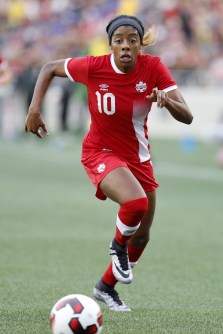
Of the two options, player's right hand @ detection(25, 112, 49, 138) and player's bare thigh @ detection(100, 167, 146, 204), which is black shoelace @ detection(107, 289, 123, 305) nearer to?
player's bare thigh @ detection(100, 167, 146, 204)

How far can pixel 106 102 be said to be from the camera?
295 inches

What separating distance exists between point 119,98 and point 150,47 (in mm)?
20531

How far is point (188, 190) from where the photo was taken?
17281 millimetres

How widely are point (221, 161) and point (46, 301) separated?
14.1m

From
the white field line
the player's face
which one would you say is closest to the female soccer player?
the player's face

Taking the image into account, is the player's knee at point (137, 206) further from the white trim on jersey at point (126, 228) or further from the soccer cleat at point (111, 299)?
the soccer cleat at point (111, 299)

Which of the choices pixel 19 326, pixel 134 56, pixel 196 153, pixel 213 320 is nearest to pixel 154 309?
pixel 213 320

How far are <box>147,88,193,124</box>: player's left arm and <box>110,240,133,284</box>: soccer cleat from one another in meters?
1.07

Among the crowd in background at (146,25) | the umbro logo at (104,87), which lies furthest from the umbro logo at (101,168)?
the crowd in background at (146,25)

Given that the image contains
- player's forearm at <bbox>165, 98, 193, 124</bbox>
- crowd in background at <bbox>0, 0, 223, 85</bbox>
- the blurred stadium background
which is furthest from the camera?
crowd in background at <bbox>0, 0, 223, 85</bbox>

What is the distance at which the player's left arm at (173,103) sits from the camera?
22.6ft

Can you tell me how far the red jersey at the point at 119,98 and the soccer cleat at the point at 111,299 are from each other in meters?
1.06

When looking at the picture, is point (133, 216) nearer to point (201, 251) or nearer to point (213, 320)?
point (213, 320)

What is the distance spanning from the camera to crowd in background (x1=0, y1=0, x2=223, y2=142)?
92.6 ft
